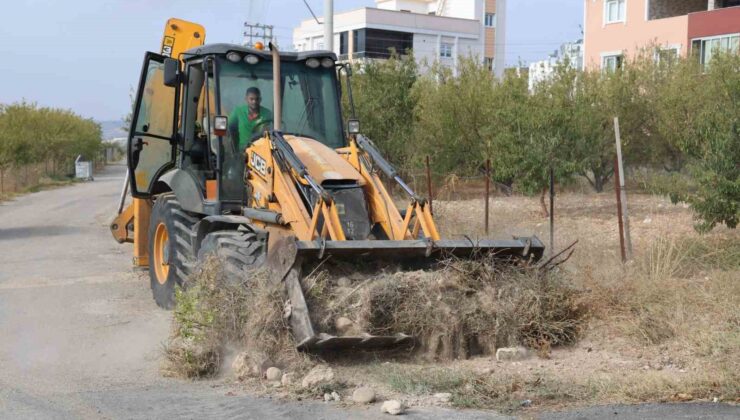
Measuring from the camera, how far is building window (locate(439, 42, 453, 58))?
6656 cm

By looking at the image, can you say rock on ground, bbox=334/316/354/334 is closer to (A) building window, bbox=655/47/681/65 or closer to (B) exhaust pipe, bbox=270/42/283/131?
(B) exhaust pipe, bbox=270/42/283/131

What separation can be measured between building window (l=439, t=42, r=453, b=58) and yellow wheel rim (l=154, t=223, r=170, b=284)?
5735 centimetres

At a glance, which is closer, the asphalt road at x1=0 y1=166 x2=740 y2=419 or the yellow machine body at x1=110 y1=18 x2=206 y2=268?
the asphalt road at x1=0 y1=166 x2=740 y2=419

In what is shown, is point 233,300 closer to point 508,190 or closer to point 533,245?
point 533,245

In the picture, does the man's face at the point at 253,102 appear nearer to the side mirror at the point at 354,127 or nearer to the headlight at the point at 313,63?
the headlight at the point at 313,63

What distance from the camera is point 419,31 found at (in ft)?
214

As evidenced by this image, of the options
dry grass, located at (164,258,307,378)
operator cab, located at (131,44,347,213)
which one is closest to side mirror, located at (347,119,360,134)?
operator cab, located at (131,44,347,213)

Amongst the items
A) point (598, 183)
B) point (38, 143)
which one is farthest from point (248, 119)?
point (38, 143)

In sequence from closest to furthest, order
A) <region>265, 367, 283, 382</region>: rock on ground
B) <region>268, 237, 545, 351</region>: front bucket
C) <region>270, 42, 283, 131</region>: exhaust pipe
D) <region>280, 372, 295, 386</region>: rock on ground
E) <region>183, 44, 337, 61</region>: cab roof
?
<region>280, 372, 295, 386</region>: rock on ground → <region>265, 367, 283, 382</region>: rock on ground → <region>268, 237, 545, 351</region>: front bucket → <region>270, 42, 283, 131</region>: exhaust pipe → <region>183, 44, 337, 61</region>: cab roof

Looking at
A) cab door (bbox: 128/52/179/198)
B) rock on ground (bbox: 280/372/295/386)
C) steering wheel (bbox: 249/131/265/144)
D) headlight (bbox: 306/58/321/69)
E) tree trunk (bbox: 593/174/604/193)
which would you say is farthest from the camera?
tree trunk (bbox: 593/174/604/193)

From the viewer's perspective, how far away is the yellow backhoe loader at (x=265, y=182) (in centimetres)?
773

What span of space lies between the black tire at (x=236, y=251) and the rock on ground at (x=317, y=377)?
1.25 meters

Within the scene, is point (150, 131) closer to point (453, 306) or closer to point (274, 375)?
Answer: point (274, 375)

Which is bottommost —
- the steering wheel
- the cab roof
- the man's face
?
the steering wheel
